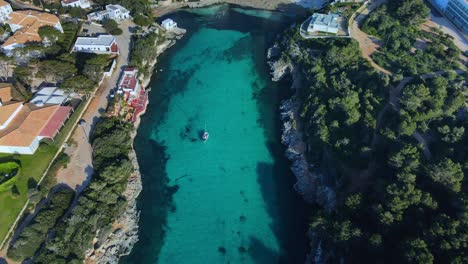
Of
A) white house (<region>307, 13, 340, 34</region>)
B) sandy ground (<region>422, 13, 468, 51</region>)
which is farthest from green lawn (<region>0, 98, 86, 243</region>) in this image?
sandy ground (<region>422, 13, 468, 51</region>)

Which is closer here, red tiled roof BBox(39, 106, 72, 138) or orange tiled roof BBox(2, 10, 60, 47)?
red tiled roof BBox(39, 106, 72, 138)

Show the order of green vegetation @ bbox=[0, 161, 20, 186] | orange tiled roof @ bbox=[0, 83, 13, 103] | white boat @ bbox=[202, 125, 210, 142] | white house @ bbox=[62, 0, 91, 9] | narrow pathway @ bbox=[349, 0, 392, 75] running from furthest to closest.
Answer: white house @ bbox=[62, 0, 91, 9], narrow pathway @ bbox=[349, 0, 392, 75], white boat @ bbox=[202, 125, 210, 142], orange tiled roof @ bbox=[0, 83, 13, 103], green vegetation @ bbox=[0, 161, 20, 186]

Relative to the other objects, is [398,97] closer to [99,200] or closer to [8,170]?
[99,200]

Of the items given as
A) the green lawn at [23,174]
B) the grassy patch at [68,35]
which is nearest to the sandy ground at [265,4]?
the grassy patch at [68,35]

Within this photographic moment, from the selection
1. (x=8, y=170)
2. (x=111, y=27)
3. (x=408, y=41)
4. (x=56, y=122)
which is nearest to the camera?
(x=8, y=170)

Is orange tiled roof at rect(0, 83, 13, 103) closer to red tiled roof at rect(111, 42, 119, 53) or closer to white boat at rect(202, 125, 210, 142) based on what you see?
red tiled roof at rect(111, 42, 119, 53)

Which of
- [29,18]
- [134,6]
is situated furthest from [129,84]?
[134,6]

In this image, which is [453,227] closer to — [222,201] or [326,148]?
[326,148]
